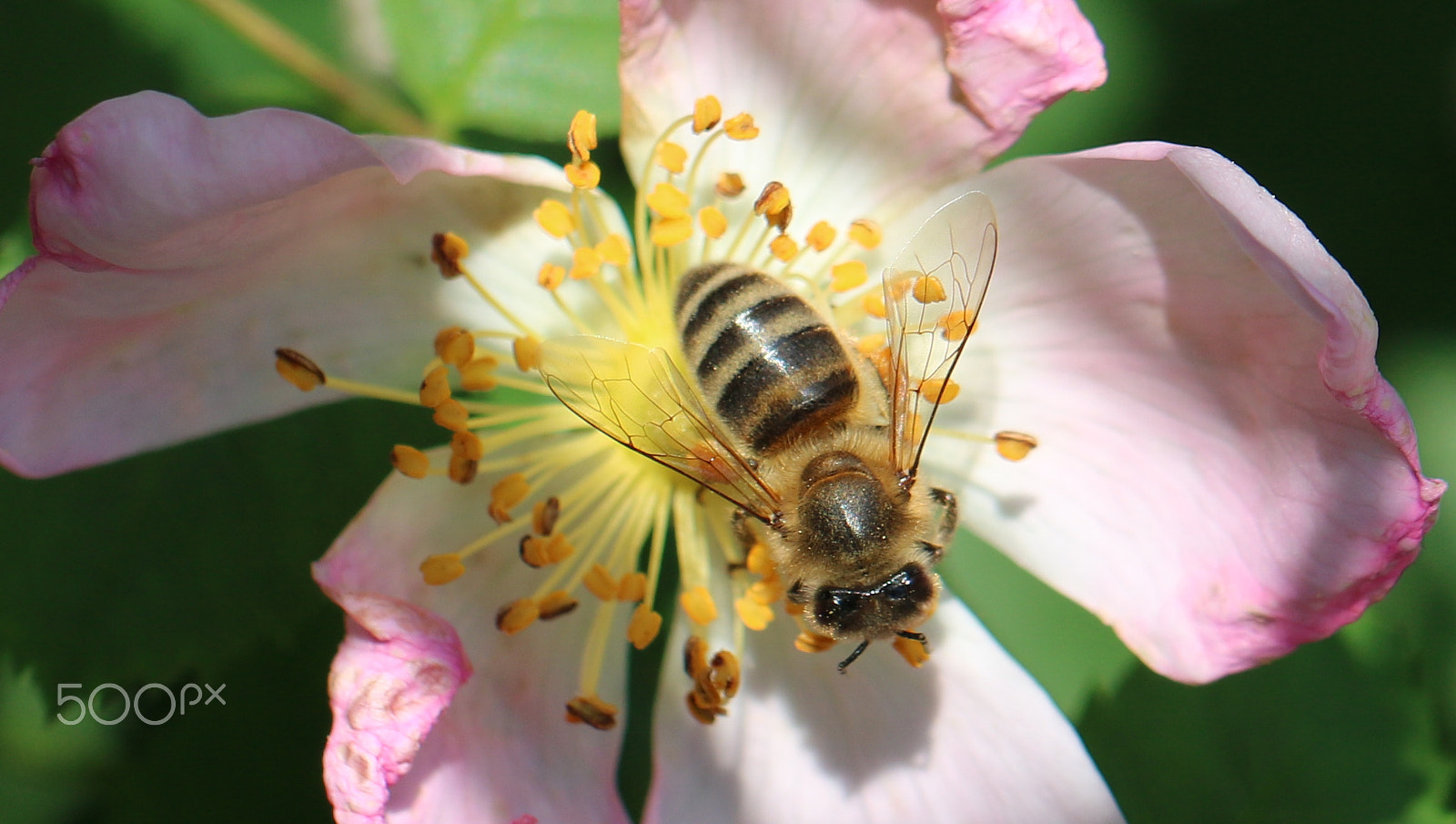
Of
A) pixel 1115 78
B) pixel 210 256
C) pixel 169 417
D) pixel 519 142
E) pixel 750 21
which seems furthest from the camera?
pixel 1115 78

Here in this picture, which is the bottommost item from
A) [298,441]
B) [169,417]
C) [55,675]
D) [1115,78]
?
[55,675]

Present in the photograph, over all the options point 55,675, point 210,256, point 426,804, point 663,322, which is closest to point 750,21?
point 663,322

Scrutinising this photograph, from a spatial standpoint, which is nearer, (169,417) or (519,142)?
(169,417)

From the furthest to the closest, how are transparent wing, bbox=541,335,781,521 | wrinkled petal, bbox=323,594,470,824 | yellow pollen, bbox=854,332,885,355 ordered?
yellow pollen, bbox=854,332,885,355 → transparent wing, bbox=541,335,781,521 → wrinkled petal, bbox=323,594,470,824

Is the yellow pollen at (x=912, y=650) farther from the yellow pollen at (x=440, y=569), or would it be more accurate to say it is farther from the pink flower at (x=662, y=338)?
the yellow pollen at (x=440, y=569)

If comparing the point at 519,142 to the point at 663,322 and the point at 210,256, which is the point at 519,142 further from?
the point at 210,256

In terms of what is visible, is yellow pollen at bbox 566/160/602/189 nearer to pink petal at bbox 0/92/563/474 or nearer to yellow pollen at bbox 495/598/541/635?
pink petal at bbox 0/92/563/474

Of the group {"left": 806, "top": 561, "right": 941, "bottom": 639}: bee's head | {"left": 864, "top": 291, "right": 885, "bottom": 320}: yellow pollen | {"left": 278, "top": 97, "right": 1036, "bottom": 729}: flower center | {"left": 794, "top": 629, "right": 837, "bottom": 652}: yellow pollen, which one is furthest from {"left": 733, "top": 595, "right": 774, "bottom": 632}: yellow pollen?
{"left": 864, "top": 291, "right": 885, "bottom": 320}: yellow pollen
